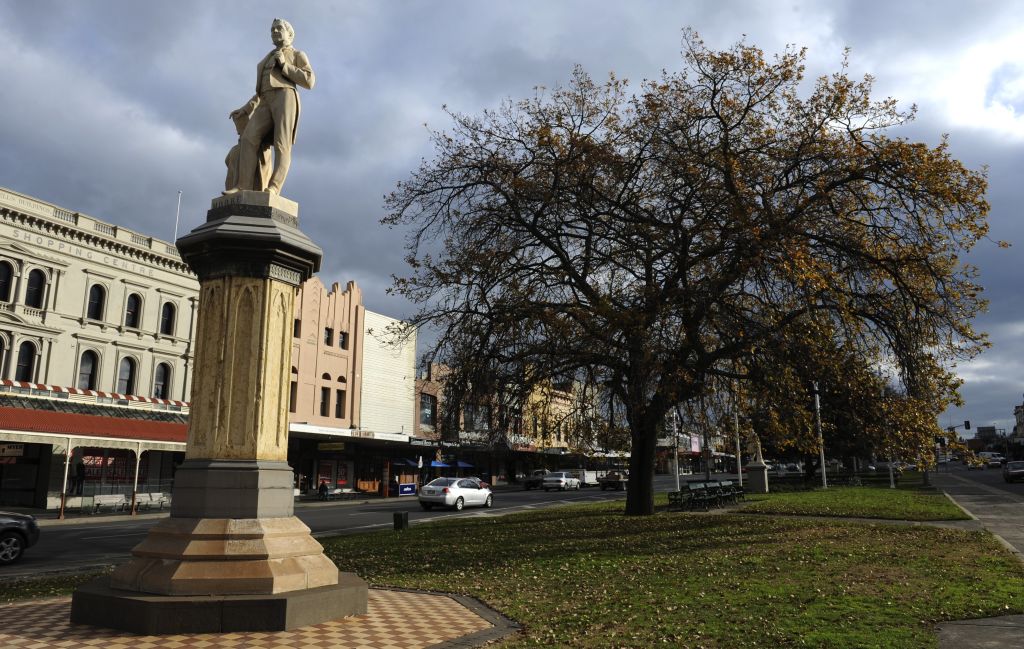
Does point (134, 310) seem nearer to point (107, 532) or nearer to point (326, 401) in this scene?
point (326, 401)

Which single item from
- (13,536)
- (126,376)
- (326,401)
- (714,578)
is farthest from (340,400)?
(714,578)

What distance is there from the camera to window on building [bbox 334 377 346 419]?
46.2 m

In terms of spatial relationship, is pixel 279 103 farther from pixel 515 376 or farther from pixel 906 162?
pixel 906 162

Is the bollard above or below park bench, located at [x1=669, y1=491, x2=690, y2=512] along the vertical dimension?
below

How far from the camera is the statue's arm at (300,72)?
9.72 meters

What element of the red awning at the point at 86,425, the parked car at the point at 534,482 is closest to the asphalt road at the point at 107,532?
the red awning at the point at 86,425

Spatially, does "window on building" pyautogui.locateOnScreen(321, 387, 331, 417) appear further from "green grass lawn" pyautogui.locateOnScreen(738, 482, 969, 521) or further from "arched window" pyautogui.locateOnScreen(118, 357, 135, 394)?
"green grass lawn" pyautogui.locateOnScreen(738, 482, 969, 521)

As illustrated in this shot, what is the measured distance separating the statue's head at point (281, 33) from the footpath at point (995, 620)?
10.2m

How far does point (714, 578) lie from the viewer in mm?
10688

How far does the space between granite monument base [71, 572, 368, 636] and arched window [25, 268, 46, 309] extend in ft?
94.8

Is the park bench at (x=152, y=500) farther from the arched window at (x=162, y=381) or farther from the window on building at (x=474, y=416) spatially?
the window on building at (x=474, y=416)

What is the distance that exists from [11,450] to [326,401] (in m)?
17.6

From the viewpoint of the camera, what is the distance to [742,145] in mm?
17625

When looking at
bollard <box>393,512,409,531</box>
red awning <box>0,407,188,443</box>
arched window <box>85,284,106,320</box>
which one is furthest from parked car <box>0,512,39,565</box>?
arched window <box>85,284,106,320</box>
